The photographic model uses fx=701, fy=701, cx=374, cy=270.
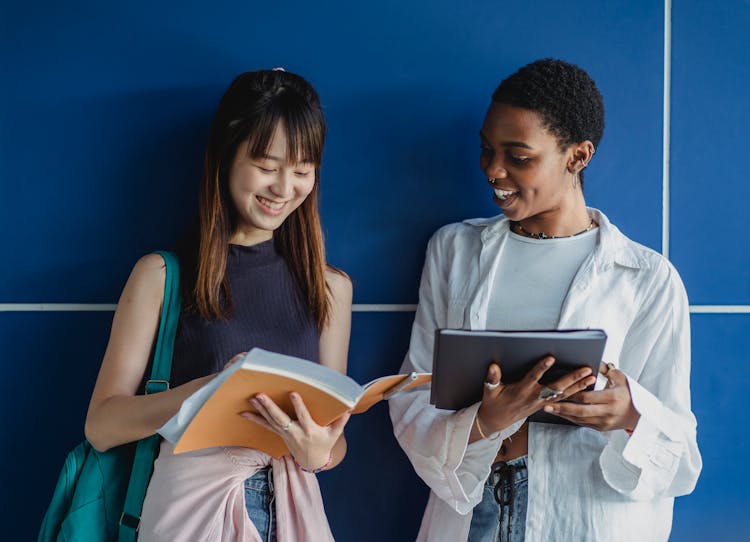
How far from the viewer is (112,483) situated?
1483 millimetres

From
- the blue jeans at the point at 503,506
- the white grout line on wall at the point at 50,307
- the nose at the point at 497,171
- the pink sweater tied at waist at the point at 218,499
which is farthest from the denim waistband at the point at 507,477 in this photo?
the white grout line on wall at the point at 50,307

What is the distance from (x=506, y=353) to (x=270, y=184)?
2.02ft

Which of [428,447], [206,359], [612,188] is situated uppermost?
[612,188]

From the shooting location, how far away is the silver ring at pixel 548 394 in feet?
4.29

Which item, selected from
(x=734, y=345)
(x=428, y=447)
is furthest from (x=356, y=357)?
(x=734, y=345)

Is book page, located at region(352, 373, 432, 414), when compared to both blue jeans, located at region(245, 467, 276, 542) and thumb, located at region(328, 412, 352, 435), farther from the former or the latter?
blue jeans, located at region(245, 467, 276, 542)

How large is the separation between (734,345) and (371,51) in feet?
4.16

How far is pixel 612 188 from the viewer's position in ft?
6.17

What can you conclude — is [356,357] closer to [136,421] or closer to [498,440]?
[498,440]

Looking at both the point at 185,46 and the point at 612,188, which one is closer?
the point at 185,46

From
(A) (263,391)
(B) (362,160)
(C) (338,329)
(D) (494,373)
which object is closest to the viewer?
(A) (263,391)

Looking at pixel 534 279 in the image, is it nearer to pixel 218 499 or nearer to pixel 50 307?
pixel 218 499

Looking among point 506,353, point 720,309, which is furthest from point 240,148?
point 720,309

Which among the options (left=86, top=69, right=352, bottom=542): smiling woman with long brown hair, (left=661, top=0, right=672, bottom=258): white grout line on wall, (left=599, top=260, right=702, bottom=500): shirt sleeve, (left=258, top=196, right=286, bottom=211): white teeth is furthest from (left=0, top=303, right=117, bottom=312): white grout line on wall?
(left=661, top=0, right=672, bottom=258): white grout line on wall
